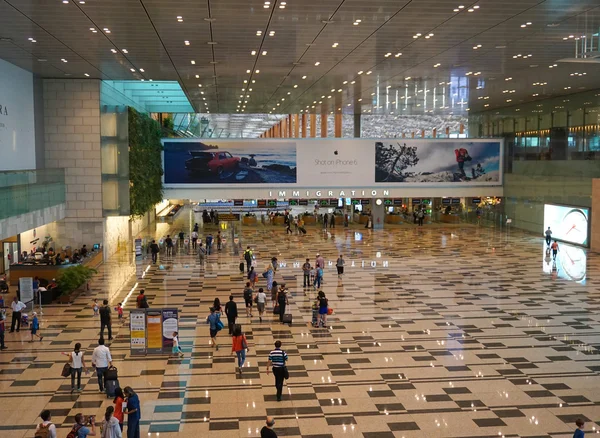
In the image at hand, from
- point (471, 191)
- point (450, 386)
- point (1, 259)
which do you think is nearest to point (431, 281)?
point (450, 386)

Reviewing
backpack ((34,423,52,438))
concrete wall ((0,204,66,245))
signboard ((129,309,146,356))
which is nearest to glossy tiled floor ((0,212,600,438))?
signboard ((129,309,146,356))

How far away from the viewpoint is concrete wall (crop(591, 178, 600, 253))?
107 ft

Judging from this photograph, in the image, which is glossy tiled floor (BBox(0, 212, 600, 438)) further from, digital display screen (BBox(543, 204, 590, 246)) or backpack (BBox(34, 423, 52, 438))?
digital display screen (BBox(543, 204, 590, 246))

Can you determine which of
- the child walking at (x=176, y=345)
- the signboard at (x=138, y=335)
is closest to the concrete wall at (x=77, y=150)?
the signboard at (x=138, y=335)

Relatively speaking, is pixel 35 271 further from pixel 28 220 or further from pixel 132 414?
pixel 132 414

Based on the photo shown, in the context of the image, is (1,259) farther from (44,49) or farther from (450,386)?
(450,386)

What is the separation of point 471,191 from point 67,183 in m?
25.9

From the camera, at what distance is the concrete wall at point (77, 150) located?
28578mm

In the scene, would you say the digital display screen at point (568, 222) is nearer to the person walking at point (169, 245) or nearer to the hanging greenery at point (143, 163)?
the person walking at point (169, 245)

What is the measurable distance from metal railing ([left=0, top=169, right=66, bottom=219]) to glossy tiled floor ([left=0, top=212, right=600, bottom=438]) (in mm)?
3456

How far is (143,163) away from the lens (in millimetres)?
33719

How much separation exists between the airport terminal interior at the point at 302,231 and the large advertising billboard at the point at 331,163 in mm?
133

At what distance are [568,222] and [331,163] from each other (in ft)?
46.1

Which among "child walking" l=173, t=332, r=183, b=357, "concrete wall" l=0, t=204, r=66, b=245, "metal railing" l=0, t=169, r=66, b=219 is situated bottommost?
"child walking" l=173, t=332, r=183, b=357
